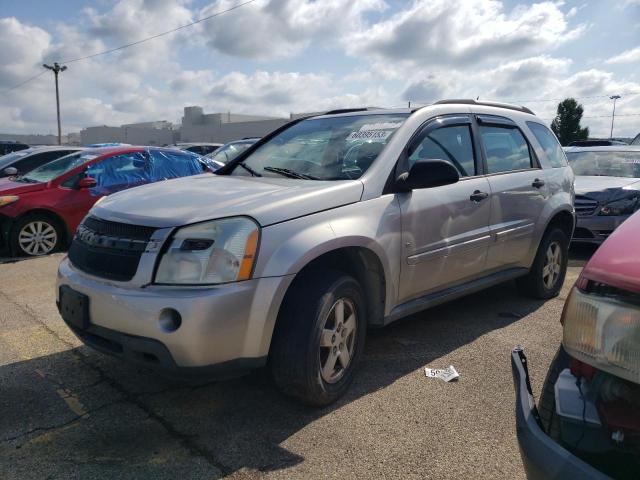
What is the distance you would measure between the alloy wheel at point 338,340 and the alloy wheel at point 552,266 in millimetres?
2680

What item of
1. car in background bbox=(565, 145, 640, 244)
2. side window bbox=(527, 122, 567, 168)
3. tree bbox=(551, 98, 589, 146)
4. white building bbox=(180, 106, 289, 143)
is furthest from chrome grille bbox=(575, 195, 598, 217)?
white building bbox=(180, 106, 289, 143)

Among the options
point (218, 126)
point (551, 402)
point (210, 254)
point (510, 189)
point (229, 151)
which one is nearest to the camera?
point (551, 402)

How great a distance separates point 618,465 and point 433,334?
2.90 m

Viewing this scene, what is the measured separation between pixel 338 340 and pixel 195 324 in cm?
93

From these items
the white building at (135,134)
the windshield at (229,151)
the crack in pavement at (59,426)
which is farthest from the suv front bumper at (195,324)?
the white building at (135,134)

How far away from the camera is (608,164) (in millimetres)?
8703

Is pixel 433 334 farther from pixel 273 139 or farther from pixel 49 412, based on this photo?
pixel 49 412

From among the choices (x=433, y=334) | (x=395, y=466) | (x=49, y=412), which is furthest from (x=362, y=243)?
(x=49, y=412)

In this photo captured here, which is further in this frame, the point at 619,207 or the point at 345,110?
the point at 619,207

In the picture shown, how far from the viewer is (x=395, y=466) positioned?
2.62 meters

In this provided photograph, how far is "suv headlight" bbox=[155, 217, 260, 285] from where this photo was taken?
2.68 meters

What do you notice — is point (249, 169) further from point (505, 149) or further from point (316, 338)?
point (505, 149)

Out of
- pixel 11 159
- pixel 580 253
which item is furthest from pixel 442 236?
pixel 11 159

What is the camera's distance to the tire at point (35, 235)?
7.36 meters
